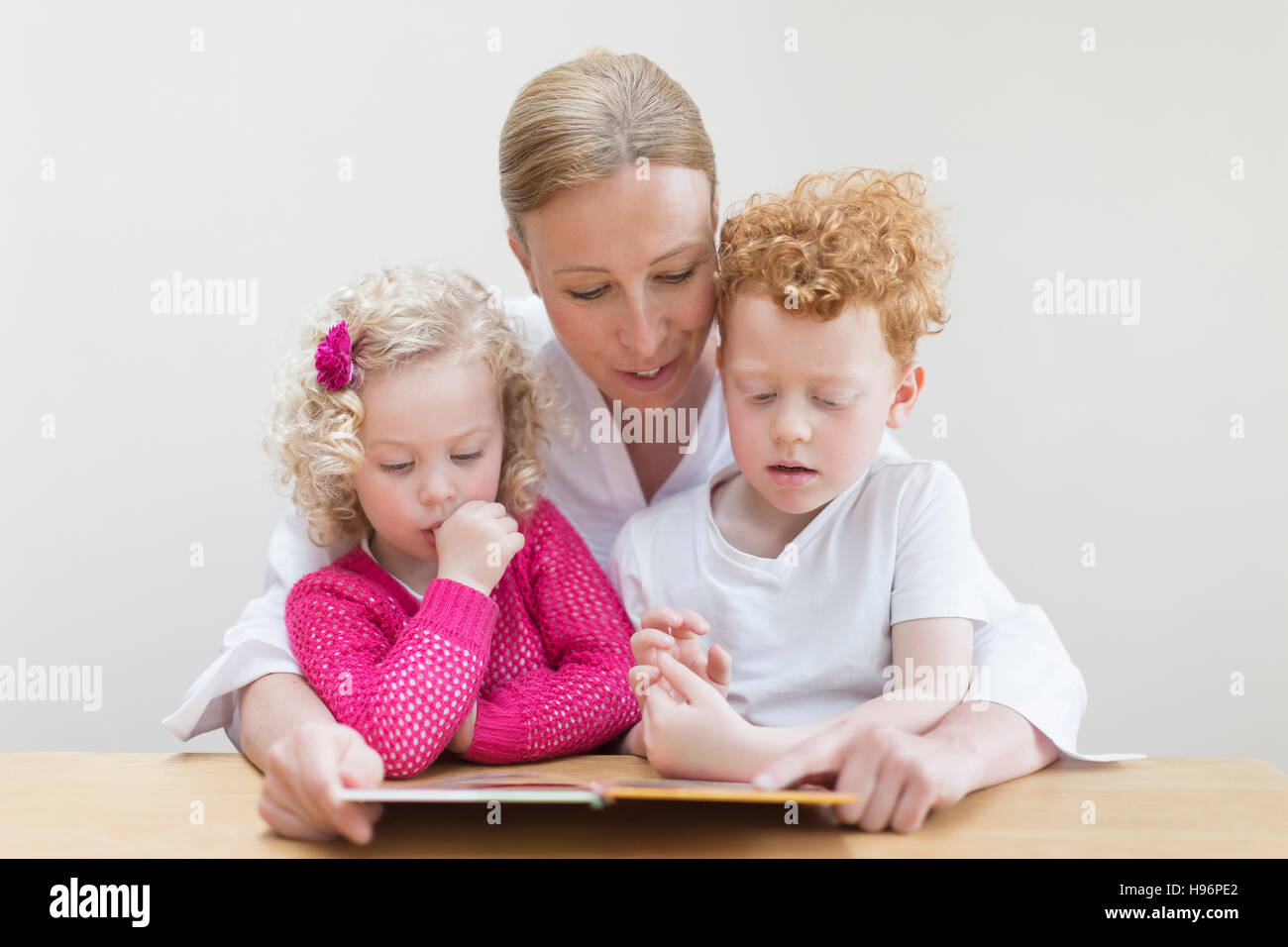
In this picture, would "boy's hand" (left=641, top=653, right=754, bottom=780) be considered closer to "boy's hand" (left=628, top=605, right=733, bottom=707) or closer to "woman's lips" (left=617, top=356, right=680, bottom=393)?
"boy's hand" (left=628, top=605, right=733, bottom=707)

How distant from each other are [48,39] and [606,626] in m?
1.72

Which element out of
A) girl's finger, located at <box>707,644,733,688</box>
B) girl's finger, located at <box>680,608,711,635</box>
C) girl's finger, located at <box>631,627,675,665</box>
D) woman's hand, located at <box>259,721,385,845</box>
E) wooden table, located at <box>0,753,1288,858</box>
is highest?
girl's finger, located at <box>680,608,711,635</box>

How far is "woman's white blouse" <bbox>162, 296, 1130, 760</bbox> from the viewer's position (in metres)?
1.38

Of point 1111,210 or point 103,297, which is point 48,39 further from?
point 1111,210

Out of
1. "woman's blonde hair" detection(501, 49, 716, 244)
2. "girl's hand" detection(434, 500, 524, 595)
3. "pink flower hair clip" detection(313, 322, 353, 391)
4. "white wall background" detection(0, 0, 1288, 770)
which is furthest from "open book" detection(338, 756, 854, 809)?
"white wall background" detection(0, 0, 1288, 770)

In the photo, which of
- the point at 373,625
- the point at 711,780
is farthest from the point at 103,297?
the point at 711,780

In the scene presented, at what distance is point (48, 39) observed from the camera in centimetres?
235

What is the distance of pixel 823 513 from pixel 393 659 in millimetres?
531

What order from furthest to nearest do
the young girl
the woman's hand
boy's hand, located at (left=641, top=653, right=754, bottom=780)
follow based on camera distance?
the young girl → boy's hand, located at (left=641, top=653, right=754, bottom=780) → the woman's hand

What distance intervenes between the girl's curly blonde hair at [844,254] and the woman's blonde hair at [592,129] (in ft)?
0.43

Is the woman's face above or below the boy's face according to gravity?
above

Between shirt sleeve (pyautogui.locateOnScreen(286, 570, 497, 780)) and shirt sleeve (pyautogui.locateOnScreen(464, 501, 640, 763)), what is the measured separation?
2.7 inches

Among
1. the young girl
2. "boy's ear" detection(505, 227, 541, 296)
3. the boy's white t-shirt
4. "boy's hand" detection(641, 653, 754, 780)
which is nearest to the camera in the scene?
"boy's hand" detection(641, 653, 754, 780)

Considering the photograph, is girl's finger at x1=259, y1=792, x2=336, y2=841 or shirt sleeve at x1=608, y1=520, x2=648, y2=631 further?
shirt sleeve at x1=608, y1=520, x2=648, y2=631
